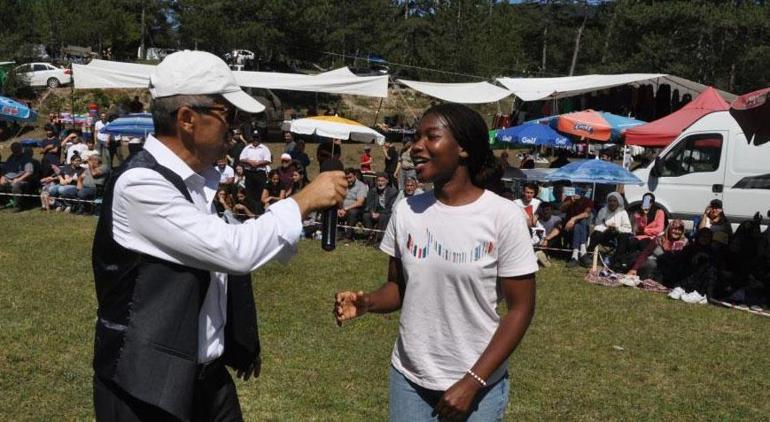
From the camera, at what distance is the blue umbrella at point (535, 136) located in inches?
703

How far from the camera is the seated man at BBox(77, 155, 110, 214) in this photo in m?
15.1

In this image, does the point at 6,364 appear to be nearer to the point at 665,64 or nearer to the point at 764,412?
the point at 764,412

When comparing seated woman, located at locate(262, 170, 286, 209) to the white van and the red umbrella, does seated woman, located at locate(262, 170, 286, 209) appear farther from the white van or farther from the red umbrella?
the red umbrella

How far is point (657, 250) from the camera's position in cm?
1097

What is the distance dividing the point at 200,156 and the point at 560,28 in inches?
2720

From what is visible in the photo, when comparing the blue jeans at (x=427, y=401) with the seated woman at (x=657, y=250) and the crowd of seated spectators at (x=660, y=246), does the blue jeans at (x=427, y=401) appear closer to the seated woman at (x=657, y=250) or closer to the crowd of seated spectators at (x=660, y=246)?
the crowd of seated spectators at (x=660, y=246)

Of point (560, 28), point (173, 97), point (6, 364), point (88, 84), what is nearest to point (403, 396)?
point (173, 97)

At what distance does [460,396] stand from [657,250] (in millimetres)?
8942

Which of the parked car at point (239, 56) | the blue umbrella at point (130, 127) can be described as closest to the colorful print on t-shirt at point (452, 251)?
the blue umbrella at point (130, 127)

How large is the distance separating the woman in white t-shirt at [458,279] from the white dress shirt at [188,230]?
0.61 m

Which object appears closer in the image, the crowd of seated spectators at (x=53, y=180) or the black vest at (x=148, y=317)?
the black vest at (x=148, y=317)

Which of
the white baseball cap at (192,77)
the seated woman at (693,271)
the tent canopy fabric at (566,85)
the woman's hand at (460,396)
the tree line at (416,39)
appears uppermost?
the tree line at (416,39)

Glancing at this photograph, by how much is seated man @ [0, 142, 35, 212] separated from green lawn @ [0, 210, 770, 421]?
5621 mm

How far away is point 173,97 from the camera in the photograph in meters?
2.48
